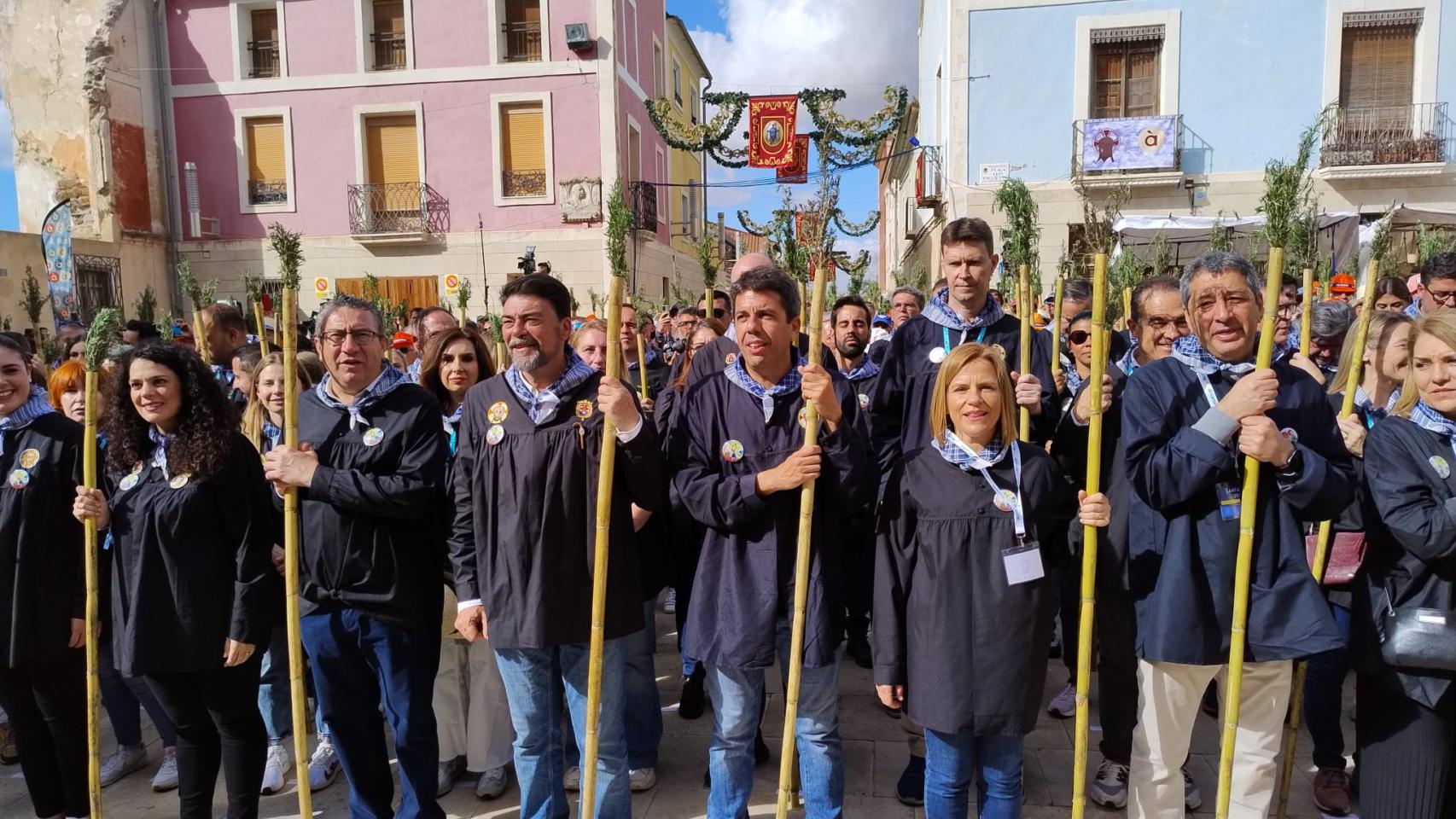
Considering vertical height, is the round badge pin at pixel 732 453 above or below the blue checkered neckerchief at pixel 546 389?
below

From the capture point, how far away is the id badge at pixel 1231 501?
2.75 metres

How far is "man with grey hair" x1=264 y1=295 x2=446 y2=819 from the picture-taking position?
3.09 m

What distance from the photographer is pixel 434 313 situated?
207 inches

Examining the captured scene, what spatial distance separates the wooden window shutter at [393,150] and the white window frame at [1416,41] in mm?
18564

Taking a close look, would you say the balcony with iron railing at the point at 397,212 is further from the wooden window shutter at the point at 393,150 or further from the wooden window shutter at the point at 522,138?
the wooden window shutter at the point at 522,138

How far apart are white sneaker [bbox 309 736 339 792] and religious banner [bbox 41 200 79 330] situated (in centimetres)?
1544

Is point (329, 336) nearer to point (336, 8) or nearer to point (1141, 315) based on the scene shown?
point (1141, 315)

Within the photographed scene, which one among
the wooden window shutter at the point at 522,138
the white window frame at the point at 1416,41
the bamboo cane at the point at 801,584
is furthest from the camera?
the wooden window shutter at the point at 522,138

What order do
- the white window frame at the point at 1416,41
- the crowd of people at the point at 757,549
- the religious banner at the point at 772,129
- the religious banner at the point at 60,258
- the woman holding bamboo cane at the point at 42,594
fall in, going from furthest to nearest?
the religious banner at the point at 772,129
the religious banner at the point at 60,258
the white window frame at the point at 1416,41
the woman holding bamboo cane at the point at 42,594
the crowd of people at the point at 757,549

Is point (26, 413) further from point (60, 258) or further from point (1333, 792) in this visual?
point (60, 258)

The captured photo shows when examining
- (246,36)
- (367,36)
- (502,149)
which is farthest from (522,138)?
(246,36)

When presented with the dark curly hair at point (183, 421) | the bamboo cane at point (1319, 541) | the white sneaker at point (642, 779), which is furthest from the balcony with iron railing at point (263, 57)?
the bamboo cane at point (1319, 541)

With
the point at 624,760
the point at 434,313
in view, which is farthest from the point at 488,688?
the point at 434,313

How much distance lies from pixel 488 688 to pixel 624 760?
95cm
